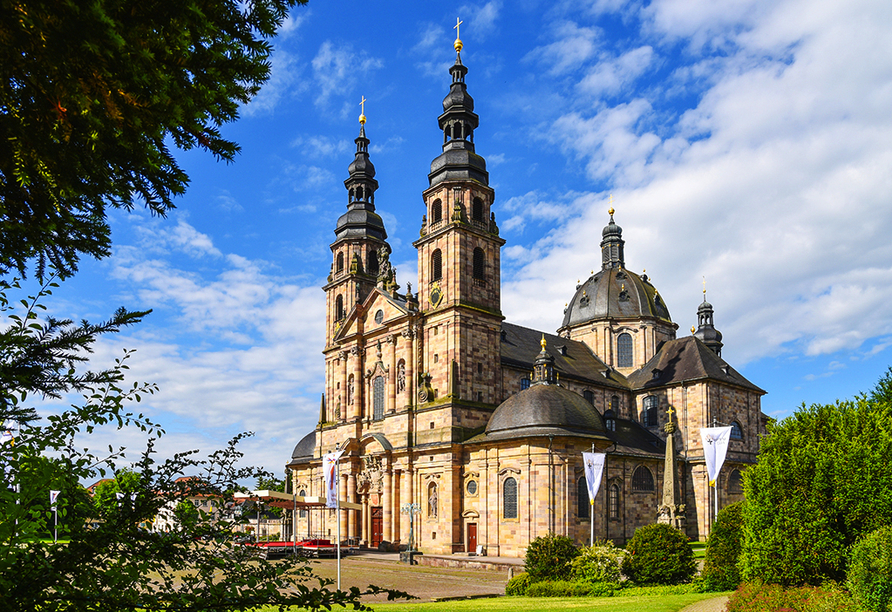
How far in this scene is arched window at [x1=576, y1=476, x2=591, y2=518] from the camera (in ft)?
136

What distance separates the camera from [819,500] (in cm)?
1692

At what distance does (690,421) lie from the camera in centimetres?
5547

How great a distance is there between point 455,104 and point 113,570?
48801 millimetres

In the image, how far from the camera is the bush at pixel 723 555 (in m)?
23.1

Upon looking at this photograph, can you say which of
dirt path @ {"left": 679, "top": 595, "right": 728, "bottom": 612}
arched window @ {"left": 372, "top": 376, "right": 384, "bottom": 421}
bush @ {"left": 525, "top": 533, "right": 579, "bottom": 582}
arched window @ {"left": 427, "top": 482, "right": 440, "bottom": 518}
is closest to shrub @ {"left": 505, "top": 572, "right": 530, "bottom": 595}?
bush @ {"left": 525, "top": 533, "right": 579, "bottom": 582}

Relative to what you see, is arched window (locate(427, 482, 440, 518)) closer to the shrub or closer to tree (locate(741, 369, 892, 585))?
the shrub

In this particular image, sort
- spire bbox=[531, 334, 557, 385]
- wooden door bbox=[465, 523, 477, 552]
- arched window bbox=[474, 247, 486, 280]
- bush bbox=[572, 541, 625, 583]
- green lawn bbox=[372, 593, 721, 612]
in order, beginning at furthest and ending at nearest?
arched window bbox=[474, 247, 486, 280] → spire bbox=[531, 334, 557, 385] → wooden door bbox=[465, 523, 477, 552] → bush bbox=[572, 541, 625, 583] → green lawn bbox=[372, 593, 721, 612]

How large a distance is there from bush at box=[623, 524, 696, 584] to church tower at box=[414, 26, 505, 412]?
19927 millimetres

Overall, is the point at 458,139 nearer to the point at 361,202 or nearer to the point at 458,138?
the point at 458,138

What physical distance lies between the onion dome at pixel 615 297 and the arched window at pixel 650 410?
30.5 ft

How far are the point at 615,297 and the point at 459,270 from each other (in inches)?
972

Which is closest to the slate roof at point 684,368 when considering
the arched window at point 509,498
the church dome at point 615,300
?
the church dome at point 615,300

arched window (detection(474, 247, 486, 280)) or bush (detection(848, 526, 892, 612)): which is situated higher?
arched window (detection(474, 247, 486, 280))

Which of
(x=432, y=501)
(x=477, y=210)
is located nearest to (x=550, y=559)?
(x=432, y=501)
